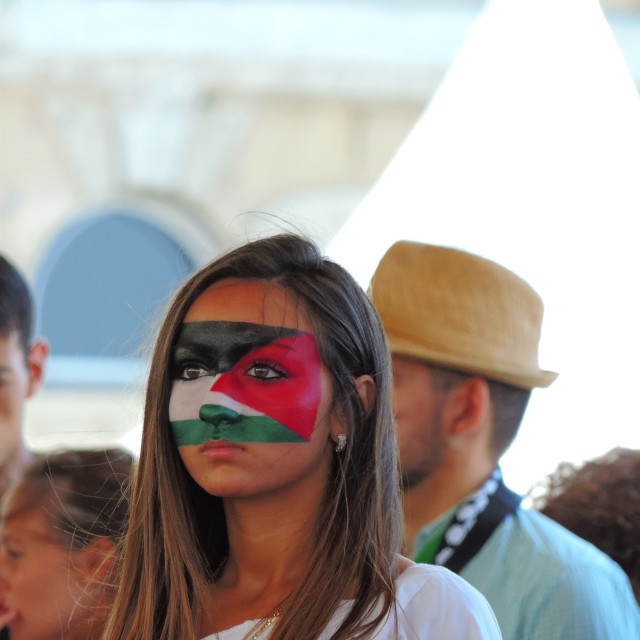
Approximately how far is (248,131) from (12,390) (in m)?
2.86

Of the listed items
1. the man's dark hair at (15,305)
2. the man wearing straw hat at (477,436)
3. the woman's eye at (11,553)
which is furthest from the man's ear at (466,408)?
the man's dark hair at (15,305)

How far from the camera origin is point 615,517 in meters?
2.28

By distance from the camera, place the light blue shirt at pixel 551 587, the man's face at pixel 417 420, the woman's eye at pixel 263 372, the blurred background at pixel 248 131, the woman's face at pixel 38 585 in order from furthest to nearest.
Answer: the blurred background at pixel 248 131, the man's face at pixel 417 420, the woman's face at pixel 38 585, the light blue shirt at pixel 551 587, the woman's eye at pixel 263 372

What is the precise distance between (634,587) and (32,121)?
3.38 m

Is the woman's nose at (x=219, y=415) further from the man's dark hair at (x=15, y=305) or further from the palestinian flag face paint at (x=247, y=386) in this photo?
the man's dark hair at (x=15, y=305)

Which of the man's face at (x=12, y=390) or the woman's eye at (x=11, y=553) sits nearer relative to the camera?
the woman's eye at (x=11, y=553)

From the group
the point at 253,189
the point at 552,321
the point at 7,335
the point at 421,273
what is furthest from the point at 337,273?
the point at 253,189

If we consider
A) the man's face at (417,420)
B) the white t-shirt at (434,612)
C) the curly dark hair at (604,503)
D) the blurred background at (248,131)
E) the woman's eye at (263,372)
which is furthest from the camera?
the blurred background at (248,131)

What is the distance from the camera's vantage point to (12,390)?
2055 millimetres

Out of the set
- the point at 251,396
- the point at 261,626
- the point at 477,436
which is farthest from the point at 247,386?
the point at 477,436

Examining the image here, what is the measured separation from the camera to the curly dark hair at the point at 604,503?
2.24 metres

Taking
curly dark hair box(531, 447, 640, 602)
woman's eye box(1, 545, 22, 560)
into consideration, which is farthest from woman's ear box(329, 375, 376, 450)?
curly dark hair box(531, 447, 640, 602)

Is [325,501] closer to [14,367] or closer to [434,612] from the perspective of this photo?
[434,612]

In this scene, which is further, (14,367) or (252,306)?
(14,367)
